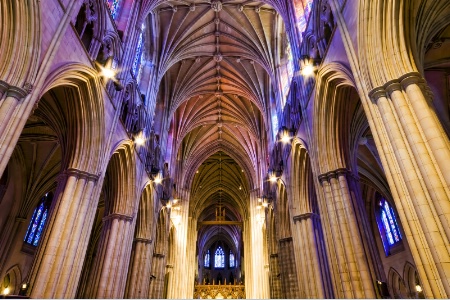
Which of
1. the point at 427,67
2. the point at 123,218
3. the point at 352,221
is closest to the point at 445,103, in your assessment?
the point at 427,67

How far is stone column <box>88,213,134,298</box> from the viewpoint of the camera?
35.2ft

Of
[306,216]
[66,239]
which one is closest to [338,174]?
[306,216]

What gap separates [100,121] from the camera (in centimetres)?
988

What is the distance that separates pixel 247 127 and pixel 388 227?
525 inches

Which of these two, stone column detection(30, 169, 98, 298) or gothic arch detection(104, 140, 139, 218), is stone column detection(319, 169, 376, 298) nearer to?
stone column detection(30, 169, 98, 298)

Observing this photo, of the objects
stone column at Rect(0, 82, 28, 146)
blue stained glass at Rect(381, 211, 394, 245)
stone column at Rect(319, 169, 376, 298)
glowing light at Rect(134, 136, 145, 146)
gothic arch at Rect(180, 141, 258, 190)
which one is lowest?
stone column at Rect(319, 169, 376, 298)

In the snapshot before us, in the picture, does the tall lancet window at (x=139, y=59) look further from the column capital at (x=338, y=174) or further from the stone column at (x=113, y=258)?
the column capital at (x=338, y=174)

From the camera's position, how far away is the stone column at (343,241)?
24.6 feet

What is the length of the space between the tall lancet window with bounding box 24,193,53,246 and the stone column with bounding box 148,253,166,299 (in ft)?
24.1

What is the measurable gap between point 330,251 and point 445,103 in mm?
7503

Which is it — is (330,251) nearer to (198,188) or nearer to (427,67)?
(427,67)

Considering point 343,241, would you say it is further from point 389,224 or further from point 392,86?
point 389,224

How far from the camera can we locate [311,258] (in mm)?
11750

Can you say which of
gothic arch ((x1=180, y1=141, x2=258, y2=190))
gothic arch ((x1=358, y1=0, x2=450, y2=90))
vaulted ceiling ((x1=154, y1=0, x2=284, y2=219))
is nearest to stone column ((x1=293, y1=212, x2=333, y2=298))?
gothic arch ((x1=358, y1=0, x2=450, y2=90))
